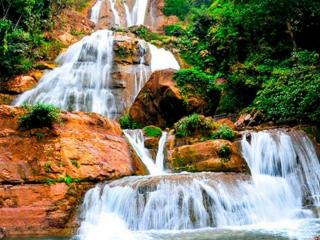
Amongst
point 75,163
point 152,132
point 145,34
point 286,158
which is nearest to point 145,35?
point 145,34

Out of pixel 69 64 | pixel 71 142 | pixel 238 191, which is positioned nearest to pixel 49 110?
pixel 71 142

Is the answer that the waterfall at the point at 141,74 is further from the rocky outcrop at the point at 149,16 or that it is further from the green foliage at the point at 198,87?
the rocky outcrop at the point at 149,16

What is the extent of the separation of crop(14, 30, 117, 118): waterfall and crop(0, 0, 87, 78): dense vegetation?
6.40ft

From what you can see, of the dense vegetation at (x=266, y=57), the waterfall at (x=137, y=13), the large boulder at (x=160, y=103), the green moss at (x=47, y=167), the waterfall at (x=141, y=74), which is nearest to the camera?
the green moss at (x=47, y=167)

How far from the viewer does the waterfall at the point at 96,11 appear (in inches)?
1615

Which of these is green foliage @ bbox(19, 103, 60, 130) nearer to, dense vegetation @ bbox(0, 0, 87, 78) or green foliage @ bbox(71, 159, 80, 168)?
green foliage @ bbox(71, 159, 80, 168)

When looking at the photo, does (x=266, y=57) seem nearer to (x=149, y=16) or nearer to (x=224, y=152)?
(x=224, y=152)

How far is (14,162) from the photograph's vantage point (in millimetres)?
Result: 11531

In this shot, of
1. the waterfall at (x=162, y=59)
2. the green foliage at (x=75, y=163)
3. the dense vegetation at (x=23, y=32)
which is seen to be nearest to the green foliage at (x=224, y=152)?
the green foliage at (x=75, y=163)

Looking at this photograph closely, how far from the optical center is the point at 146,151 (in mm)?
14680

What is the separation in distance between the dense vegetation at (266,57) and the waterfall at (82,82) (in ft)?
19.7

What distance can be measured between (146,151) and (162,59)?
42.4ft

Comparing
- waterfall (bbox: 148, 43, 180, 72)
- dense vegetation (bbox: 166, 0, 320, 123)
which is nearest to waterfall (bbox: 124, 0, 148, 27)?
dense vegetation (bbox: 166, 0, 320, 123)

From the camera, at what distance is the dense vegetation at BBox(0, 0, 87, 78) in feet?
82.4
